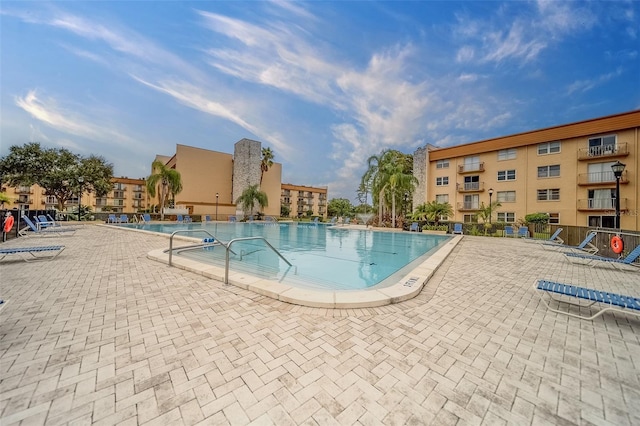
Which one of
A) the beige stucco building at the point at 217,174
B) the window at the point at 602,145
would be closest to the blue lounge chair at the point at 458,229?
the window at the point at 602,145

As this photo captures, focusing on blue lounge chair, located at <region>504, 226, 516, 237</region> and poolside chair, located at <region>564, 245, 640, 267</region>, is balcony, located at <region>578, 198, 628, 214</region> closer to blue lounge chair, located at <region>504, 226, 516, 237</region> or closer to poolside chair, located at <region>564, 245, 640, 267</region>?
blue lounge chair, located at <region>504, 226, 516, 237</region>

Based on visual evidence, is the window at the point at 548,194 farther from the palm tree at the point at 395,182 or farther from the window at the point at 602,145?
the palm tree at the point at 395,182

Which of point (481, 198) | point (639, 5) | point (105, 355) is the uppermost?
point (639, 5)

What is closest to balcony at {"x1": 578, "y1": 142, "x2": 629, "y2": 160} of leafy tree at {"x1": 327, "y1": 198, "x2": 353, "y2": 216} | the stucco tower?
the stucco tower

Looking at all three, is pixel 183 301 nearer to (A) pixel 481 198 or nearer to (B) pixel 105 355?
(B) pixel 105 355

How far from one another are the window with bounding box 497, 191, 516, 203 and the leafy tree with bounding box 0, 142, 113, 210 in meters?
43.0

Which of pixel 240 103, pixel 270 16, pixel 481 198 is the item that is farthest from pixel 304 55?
pixel 481 198

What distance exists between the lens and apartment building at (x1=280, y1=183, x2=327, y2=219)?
66.4 m

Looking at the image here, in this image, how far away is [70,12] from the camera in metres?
9.49

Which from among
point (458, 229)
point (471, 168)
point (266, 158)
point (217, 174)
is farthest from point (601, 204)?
point (217, 174)

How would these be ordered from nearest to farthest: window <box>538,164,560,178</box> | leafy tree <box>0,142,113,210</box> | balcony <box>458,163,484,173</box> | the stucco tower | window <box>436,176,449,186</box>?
window <box>538,164,560,178</box>
leafy tree <box>0,142,113,210</box>
balcony <box>458,163,484,173</box>
window <box>436,176,449,186</box>
the stucco tower

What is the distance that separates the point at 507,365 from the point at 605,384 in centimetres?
71

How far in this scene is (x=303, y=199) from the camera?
70.1 meters

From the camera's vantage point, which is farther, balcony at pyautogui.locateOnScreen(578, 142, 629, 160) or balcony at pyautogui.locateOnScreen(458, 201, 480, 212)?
balcony at pyautogui.locateOnScreen(458, 201, 480, 212)
